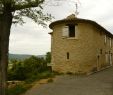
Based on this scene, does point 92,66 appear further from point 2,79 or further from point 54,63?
point 2,79

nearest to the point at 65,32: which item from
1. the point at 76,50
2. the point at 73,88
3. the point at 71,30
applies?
the point at 71,30

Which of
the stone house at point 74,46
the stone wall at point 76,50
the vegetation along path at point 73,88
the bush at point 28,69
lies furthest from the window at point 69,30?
the vegetation along path at point 73,88

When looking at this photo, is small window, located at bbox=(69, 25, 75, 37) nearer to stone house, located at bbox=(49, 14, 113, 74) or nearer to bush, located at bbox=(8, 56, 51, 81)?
stone house, located at bbox=(49, 14, 113, 74)

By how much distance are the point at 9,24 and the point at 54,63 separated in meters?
17.7

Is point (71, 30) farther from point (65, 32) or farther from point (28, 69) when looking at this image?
point (28, 69)

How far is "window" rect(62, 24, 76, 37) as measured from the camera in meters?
37.1

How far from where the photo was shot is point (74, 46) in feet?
120

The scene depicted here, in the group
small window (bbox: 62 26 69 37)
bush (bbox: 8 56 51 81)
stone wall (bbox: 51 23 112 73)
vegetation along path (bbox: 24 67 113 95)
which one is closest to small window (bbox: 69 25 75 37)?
small window (bbox: 62 26 69 37)

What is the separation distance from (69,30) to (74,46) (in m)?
2.30

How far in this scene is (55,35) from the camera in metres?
38.4

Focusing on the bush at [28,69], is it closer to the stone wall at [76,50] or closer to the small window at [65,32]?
the stone wall at [76,50]

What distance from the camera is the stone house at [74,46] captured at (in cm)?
3619

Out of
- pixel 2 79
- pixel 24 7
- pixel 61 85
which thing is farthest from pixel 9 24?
pixel 61 85

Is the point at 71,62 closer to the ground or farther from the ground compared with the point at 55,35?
closer to the ground
